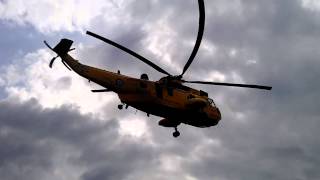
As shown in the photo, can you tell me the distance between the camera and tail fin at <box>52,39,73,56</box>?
3978 cm

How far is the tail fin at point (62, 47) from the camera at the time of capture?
39.8 metres

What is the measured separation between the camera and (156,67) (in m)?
40.6

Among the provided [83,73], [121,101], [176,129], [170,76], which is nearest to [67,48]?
[83,73]

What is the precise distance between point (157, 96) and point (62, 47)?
29.0 ft

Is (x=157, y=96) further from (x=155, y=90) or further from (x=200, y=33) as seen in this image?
(x=200, y=33)

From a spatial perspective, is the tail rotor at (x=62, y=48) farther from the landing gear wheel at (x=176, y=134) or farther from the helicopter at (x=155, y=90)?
the landing gear wheel at (x=176, y=134)

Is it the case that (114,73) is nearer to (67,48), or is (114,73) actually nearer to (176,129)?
(67,48)

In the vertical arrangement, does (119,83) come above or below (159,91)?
below

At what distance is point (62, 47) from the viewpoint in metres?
39.9

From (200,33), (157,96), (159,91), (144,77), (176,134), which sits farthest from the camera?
(176,134)

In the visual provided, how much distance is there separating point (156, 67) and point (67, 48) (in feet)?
24.7

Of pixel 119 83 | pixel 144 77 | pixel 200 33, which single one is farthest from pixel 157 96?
pixel 200 33

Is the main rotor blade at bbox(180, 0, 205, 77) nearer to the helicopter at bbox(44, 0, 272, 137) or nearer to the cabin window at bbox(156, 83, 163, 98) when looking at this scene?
the helicopter at bbox(44, 0, 272, 137)

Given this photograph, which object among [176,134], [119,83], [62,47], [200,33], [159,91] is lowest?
[176,134]
